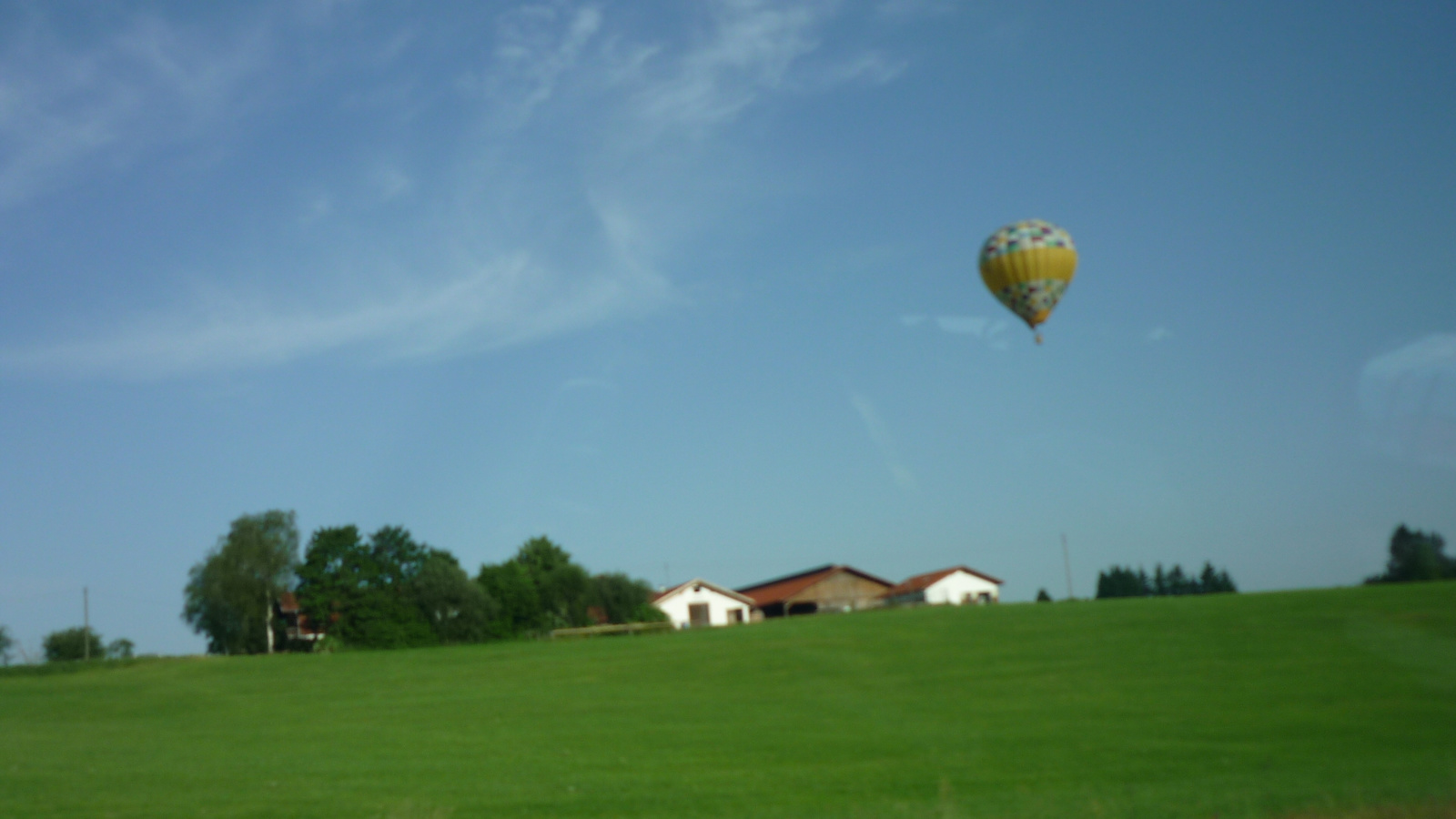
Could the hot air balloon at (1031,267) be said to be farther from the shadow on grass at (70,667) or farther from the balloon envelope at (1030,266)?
the shadow on grass at (70,667)

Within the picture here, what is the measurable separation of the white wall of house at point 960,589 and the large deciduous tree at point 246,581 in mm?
43233

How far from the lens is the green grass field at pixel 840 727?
49.5 feet

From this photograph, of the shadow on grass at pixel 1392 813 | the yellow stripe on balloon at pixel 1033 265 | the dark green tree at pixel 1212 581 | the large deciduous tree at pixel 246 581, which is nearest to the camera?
the shadow on grass at pixel 1392 813

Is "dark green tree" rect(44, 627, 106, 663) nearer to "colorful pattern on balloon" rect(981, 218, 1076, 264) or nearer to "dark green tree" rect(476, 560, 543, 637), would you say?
"dark green tree" rect(476, 560, 543, 637)

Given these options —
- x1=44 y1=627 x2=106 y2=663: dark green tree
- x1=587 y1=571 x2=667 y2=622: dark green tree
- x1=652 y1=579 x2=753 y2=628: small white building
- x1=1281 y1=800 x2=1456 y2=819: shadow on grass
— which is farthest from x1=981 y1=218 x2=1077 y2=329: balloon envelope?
x1=44 y1=627 x2=106 y2=663: dark green tree

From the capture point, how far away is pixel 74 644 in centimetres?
8312

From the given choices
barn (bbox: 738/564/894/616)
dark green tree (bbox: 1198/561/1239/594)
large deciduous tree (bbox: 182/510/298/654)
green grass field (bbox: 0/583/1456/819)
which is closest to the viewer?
green grass field (bbox: 0/583/1456/819)

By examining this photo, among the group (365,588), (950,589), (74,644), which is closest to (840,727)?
(365,588)

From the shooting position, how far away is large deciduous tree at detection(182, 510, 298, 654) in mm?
69438

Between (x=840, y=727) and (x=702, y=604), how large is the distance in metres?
55.7

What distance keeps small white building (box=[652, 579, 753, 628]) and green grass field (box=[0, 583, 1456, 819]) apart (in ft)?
117

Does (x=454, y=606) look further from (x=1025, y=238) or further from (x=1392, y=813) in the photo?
(x=1392, y=813)

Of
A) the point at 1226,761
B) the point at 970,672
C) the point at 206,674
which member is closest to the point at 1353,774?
the point at 1226,761

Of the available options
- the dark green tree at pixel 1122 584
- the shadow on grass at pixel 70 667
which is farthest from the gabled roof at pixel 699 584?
the dark green tree at pixel 1122 584
